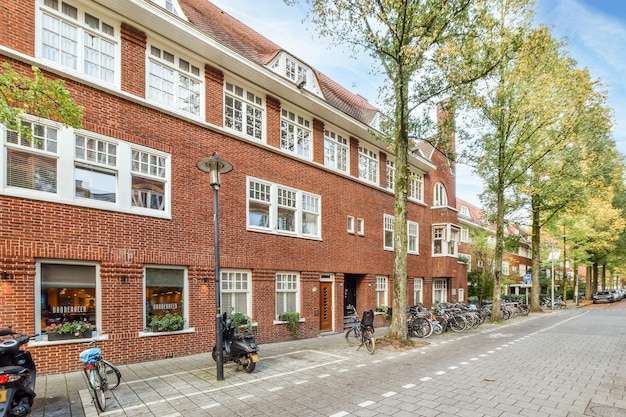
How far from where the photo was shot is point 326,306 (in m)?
15.7

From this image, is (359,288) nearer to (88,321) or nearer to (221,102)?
(221,102)

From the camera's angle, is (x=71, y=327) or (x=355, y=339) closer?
(x=71, y=327)

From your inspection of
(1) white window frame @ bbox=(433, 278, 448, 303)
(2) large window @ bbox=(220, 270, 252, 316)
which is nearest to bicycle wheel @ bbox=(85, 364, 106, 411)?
(2) large window @ bbox=(220, 270, 252, 316)

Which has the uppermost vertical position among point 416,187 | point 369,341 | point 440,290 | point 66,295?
point 416,187

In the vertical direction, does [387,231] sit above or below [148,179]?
below

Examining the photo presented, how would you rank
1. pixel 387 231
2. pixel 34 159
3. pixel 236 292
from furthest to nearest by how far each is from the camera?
pixel 387 231, pixel 236 292, pixel 34 159

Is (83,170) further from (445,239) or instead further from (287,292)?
(445,239)

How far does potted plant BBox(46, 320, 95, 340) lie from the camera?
807 cm

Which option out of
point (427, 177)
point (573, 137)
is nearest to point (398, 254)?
point (427, 177)

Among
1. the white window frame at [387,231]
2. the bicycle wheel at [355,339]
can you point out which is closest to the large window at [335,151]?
the white window frame at [387,231]

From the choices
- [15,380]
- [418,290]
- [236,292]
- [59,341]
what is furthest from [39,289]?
[418,290]

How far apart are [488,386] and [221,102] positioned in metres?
10.4

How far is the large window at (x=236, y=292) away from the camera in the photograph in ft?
38.5

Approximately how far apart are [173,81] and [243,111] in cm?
254
